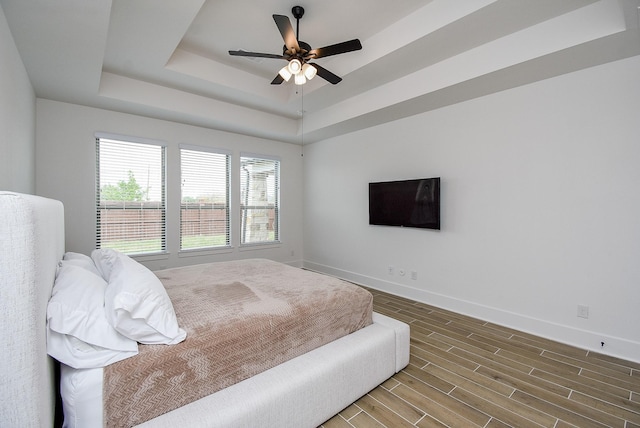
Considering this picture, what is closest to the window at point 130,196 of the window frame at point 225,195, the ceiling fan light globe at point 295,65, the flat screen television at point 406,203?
the window frame at point 225,195

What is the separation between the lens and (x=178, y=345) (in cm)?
143

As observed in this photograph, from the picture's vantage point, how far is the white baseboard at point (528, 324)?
2.49m

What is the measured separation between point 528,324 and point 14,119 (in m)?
5.16

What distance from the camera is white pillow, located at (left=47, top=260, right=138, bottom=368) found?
1172 mm

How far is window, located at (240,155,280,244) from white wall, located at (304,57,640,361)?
2.26 metres

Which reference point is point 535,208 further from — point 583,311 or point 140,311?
point 140,311

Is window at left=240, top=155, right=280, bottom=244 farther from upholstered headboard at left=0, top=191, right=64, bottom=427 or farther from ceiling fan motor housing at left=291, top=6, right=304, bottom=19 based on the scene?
upholstered headboard at left=0, top=191, right=64, bottom=427

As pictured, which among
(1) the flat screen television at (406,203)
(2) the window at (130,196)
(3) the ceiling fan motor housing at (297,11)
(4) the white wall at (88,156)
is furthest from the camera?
(2) the window at (130,196)

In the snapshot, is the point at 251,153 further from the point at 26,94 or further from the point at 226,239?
the point at 26,94

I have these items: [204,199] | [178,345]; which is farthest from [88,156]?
[178,345]

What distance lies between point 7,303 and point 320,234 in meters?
4.89

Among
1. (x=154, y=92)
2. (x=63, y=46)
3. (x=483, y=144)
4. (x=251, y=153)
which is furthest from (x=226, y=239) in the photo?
(x=483, y=144)

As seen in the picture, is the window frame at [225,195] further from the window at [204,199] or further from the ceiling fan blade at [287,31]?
the ceiling fan blade at [287,31]

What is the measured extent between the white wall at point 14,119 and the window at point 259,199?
2771mm
